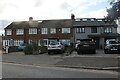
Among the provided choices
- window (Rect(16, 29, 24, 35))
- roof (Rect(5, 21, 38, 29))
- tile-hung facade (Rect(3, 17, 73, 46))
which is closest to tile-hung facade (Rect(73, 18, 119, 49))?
tile-hung facade (Rect(3, 17, 73, 46))

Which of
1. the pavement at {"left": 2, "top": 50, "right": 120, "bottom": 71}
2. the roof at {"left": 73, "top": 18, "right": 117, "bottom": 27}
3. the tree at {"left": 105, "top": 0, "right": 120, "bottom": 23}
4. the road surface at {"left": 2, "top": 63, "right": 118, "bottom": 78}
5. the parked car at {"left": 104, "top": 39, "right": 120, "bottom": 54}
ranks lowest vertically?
the road surface at {"left": 2, "top": 63, "right": 118, "bottom": 78}

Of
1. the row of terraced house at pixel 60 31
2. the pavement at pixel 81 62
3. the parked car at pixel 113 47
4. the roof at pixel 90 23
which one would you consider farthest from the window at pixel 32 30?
the pavement at pixel 81 62

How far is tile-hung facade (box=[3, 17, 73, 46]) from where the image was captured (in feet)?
218

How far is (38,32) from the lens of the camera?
69.4 metres

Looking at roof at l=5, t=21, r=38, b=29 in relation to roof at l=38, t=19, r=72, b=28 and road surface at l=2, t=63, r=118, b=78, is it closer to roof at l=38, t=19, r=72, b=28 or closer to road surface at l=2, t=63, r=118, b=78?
roof at l=38, t=19, r=72, b=28

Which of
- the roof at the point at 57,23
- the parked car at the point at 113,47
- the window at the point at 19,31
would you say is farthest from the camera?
the window at the point at 19,31

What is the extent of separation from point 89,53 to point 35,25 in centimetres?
4054

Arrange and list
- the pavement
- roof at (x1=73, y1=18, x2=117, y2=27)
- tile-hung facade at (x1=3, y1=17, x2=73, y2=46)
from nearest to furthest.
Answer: the pavement
roof at (x1=73, y1=18, x2=117, y2=27)
tile-hung facade at (x1=3, y1=17, x2=73, y2=46)

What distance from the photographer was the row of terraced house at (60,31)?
62188mm

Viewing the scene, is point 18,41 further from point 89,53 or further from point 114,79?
point 114,79

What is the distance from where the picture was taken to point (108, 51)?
30969 mm

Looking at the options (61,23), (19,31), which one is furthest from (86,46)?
(19,31)

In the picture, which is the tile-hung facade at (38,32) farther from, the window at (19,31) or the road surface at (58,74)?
the road surface at (58,74)

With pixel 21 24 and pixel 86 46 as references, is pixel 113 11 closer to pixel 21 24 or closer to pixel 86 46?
pixel 86 46
